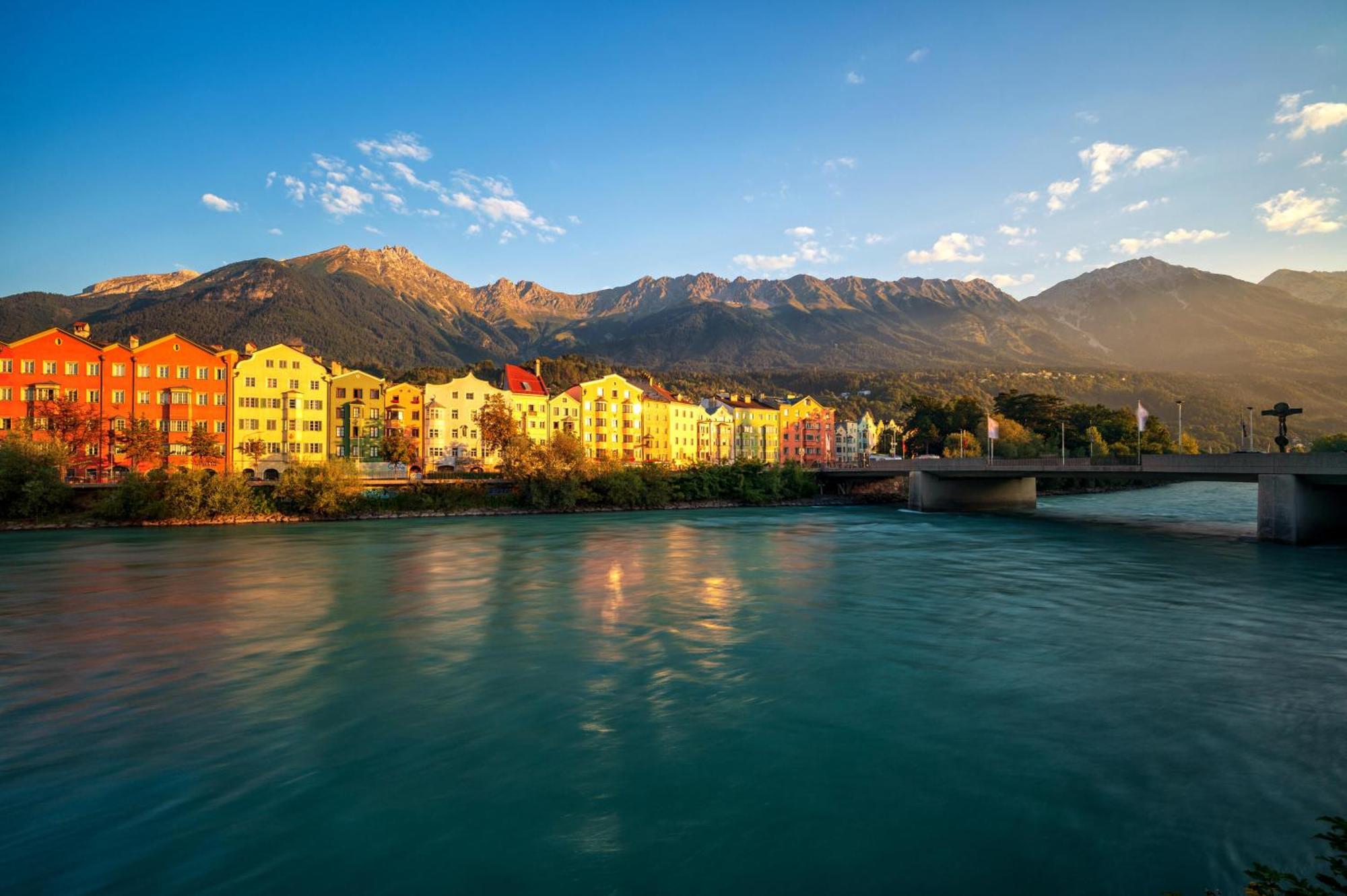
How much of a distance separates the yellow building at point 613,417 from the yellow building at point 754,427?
24648 millimetres

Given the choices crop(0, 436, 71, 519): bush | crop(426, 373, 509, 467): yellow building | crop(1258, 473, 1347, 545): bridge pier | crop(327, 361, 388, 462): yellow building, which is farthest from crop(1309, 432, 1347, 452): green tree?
crop(0, 436, 71, 519): bush

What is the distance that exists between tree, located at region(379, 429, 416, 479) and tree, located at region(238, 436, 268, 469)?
12464mm

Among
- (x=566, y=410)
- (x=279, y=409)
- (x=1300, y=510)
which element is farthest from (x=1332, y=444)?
(x=279, y=409)

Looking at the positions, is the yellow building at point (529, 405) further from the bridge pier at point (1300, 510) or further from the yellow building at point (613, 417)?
the bridge pier at point (1300, 510)

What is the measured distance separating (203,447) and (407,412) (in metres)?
24.4

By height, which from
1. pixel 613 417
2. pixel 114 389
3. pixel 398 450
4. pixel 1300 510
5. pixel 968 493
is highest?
pixel 114 389

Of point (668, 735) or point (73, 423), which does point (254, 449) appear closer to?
point (73, 423)

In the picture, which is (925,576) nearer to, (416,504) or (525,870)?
(525,870)

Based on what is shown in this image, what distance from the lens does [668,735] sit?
13711 mm

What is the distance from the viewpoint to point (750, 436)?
133 m

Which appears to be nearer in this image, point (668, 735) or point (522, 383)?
point (668, 735)

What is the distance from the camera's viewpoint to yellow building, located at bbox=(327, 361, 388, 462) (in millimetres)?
86375

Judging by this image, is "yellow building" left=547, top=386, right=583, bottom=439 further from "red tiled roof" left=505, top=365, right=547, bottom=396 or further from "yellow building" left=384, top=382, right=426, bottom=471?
"yellow building" left=384, top=382, right=426, bottom=471

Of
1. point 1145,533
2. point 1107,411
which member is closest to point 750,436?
point 1107,411
